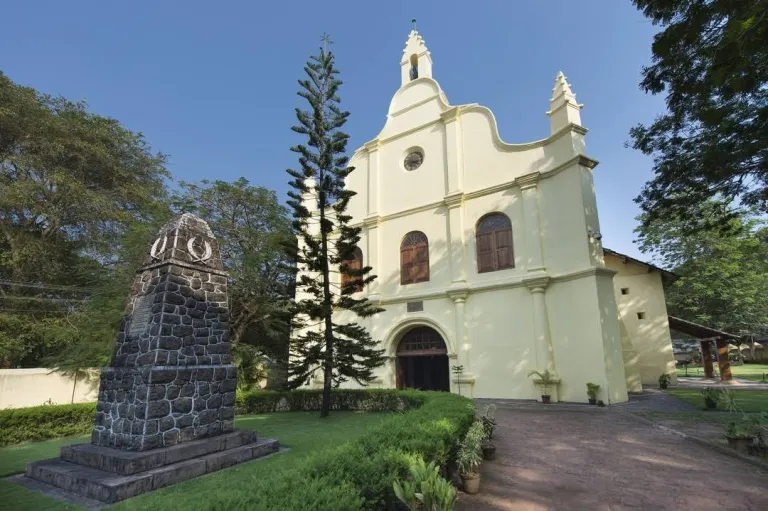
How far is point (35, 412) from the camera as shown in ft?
27.7

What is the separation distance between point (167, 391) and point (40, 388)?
30.7 feet

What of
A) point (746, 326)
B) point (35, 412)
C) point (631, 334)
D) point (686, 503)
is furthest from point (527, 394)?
point (746, 326)

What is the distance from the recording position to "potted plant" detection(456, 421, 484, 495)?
417 cm

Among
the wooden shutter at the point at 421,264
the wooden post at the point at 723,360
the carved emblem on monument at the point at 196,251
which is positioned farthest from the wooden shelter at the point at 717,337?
the carved emblem on monument at the point at 196,251

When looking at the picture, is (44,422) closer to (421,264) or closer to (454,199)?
(421,264)

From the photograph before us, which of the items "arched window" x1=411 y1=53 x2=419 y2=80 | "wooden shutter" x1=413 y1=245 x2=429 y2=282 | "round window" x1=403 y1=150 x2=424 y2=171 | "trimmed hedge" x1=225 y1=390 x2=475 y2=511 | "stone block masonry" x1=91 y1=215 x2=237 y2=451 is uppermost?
"arched window" x1=411 y1=53 x2=419 y2=80

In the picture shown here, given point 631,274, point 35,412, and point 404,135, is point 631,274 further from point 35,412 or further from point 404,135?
point 35,412

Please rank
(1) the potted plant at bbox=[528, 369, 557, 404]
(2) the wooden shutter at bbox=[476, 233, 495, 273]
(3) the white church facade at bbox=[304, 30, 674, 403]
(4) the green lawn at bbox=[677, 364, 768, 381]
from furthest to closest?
(4) the green lawn at bbox=[677, 364, 768, 381], (2) the wooden shutter at bbox=[476, 233, 495, 273], (3) the white church facade at bbox=[304, 30, 674, 403], (1) the potted plant at bbox=[528, 369, 557, 404]

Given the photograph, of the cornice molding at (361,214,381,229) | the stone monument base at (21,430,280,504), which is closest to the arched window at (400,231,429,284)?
the cornice molding at (361,214,381,229)

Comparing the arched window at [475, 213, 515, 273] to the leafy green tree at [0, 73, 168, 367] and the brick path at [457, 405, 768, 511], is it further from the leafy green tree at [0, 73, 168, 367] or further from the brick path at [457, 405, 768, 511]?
the leafy green tree at [0, 73, 168, 367]

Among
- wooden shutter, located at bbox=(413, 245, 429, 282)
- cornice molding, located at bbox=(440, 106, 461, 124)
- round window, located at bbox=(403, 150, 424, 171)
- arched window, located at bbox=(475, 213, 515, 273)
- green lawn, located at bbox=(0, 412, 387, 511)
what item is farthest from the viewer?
round window, located at bbox=(403, 150, 424, 171)

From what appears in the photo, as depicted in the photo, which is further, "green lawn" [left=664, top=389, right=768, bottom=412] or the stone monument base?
"green lawn" [left=664, top=389, right=768, bottom=412]

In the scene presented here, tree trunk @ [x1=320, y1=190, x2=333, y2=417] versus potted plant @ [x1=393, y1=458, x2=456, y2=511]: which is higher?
tree trunk @ [x1=320, y1=190, x2=333, y2=417]

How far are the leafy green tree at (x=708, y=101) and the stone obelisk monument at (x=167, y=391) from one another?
7275 mm
